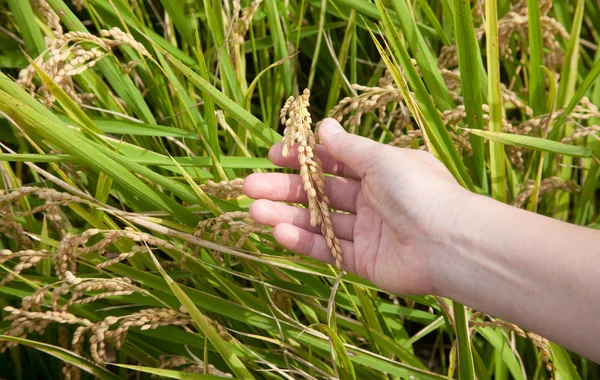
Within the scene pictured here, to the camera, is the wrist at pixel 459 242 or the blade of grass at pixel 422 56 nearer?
the wrist at pixel 459 242

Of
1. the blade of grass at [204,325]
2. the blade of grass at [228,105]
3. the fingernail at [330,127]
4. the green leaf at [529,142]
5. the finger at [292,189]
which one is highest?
the blade of grass at [228,105]

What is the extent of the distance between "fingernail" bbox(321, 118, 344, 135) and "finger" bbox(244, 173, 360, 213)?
14 cm

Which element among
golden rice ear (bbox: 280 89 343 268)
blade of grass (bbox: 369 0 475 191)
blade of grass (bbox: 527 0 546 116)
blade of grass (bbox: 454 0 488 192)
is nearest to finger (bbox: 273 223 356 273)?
golden rice ear (bbox: 280 89 343 268)

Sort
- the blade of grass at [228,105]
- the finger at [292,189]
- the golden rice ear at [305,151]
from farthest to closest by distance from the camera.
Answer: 1. the finger at [292,189]
2. the blade of grass at [228,105]
3. the golden rice ear at [305,151]

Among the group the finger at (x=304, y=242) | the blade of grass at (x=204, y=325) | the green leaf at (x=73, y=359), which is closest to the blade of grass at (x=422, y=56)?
the finger at (x=304, y=242)

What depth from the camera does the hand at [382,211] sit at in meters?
1.38

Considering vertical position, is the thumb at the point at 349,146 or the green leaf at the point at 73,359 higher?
the thumb at the point at 349,146

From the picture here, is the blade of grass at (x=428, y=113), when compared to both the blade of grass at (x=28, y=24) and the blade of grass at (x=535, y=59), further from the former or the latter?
the blade of grass at (x=28, y=24)

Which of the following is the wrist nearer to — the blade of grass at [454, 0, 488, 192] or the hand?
the hand

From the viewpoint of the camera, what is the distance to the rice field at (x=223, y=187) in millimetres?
1355

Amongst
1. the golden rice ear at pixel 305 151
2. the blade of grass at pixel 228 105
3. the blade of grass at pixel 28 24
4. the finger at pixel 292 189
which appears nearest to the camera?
the golden rice ear at pixel 305 151

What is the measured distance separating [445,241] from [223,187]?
53 cm

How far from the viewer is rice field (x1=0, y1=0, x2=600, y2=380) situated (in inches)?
53.4

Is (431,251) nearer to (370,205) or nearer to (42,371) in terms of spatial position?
(370,205)
